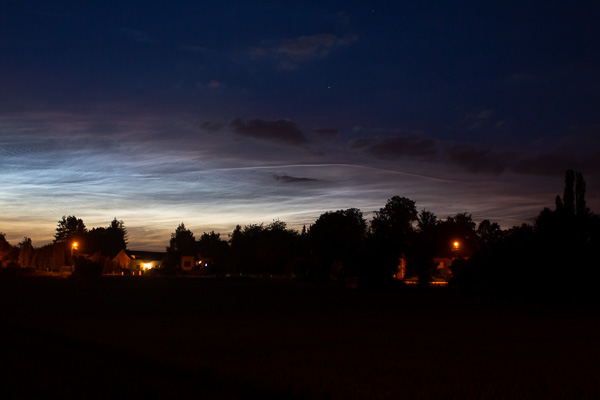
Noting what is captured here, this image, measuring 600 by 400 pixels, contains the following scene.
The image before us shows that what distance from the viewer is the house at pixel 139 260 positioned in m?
140

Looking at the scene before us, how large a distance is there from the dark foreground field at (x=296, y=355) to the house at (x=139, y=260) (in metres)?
114

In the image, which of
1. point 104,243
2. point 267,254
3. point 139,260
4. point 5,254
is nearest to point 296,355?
point 267,254

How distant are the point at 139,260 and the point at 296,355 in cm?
15031

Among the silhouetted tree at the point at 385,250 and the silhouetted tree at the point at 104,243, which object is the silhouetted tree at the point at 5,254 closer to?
the silhouetted tree at the point at 104,243

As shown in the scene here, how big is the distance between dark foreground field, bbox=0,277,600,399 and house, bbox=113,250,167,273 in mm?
114258

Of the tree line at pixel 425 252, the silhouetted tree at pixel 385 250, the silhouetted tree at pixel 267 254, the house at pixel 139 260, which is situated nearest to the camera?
the tree line at pixel 425 252

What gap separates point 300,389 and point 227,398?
146 cm

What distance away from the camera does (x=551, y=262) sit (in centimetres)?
4222

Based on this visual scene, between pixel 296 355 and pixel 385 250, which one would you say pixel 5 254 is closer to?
pixel 385 250

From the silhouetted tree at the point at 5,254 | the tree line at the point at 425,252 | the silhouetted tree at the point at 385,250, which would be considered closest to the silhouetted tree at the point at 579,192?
the tree line at the point at 425,252

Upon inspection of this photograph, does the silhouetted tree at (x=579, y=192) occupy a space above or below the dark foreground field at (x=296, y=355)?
above

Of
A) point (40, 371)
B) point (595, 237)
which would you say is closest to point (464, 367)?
point (40, 371)

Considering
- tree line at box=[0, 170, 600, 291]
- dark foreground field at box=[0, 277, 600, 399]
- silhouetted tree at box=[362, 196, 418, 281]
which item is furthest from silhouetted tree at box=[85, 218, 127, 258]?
dark foreground field at box=[0, 277, 600, 399]

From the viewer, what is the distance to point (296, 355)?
14719 mm
